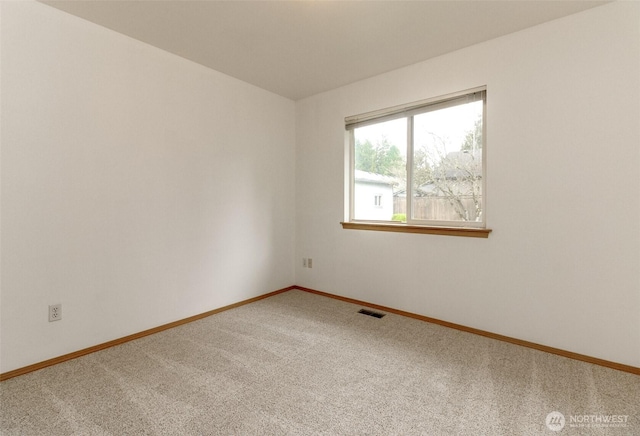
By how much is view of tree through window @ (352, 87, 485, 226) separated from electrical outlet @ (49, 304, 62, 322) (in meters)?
2.75

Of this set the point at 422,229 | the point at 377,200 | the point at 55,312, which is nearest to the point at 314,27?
the point at 377,200

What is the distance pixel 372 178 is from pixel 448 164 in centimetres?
86

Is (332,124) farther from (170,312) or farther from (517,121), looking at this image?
(170,312)

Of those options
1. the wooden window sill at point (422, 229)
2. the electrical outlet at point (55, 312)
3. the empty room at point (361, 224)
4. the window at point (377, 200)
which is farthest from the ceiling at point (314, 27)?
the electrical outlet at point (55, 312)

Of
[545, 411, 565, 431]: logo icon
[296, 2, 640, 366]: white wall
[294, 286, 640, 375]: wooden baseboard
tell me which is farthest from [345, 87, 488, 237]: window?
[545, 411, 565, 431]: logo icon

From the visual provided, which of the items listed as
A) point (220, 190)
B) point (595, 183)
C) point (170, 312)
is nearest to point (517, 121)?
point (595, 183)

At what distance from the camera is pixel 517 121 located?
2.42m

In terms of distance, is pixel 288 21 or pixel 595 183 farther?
pixel 288 21

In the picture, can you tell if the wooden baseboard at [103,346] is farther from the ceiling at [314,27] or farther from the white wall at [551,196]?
the ceiling at [314,27]

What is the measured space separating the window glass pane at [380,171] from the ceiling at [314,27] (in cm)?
67

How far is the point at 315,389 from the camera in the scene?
183 cm

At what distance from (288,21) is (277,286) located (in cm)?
282

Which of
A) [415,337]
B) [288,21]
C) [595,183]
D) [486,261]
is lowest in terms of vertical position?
[415,337]

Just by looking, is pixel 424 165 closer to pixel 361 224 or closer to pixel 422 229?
pixel 422 229
